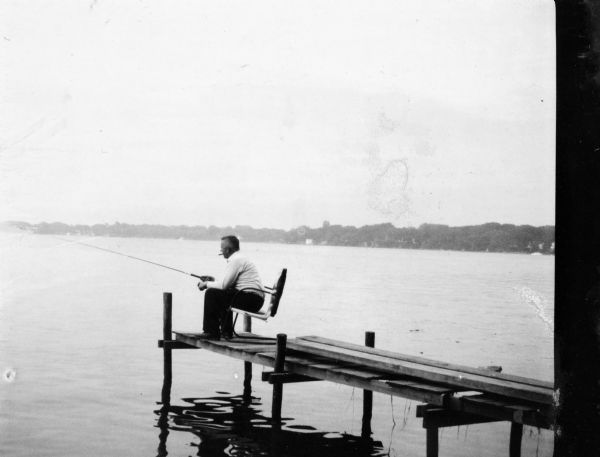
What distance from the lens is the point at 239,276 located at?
10.7 m

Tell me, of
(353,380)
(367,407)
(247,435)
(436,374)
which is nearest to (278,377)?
(353,380)

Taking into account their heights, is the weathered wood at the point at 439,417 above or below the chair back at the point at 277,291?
below

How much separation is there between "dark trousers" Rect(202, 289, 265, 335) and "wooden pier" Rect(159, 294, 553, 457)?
28 centimetres

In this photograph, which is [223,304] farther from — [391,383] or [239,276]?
[391,383]

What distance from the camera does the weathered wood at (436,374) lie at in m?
6.84

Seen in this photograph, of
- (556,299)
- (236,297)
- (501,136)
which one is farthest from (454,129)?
(556,299)

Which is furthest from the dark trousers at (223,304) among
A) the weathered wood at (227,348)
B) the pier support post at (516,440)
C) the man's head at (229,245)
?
the pier support post at (516,440)

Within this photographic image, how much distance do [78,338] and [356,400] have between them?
42.5ft

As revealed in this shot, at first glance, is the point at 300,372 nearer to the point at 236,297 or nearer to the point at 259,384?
the point at 236,297

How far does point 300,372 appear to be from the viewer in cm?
941

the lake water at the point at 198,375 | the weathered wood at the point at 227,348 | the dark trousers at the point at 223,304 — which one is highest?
the dark trousers at the point at 223,304

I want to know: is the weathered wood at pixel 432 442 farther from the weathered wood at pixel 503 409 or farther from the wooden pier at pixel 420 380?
the weathered wood at pixel 503 409

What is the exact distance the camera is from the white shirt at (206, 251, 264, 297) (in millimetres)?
10570

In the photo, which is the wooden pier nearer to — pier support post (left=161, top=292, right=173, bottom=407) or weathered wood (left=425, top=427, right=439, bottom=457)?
weathered wood (left=425, top=427, right=439, bottom=457)
